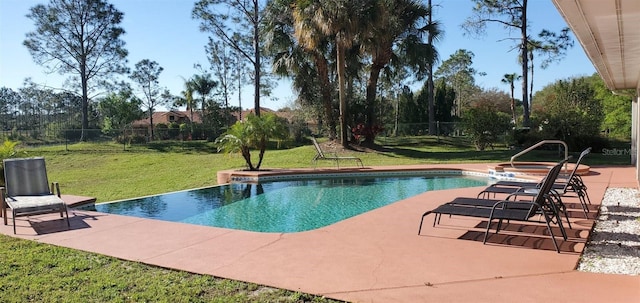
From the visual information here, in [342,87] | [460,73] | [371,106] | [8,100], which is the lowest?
[371,106]

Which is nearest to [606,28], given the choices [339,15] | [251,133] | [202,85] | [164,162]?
[251,133]

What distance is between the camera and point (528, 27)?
23422 millimetres

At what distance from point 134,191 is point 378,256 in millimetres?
9502

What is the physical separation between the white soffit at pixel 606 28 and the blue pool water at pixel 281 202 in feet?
14.3

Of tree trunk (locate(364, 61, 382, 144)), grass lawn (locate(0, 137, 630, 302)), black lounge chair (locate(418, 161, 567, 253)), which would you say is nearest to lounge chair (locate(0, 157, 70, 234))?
grass lawn (locate(0, 137, 630, 302))

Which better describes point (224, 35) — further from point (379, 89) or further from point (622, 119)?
point (622, 119)

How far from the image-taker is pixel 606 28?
12.3ft

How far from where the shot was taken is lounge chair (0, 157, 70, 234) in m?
6.25

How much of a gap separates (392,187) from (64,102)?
190ft

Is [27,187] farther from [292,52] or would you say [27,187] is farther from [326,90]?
[326,90]

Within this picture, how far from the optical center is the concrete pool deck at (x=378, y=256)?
3406 millimetres

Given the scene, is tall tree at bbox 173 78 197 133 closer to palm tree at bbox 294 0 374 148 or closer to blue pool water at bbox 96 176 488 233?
palm tree at bbox 294 0 374 148

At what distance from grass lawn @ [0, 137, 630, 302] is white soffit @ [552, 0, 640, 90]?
111 inches

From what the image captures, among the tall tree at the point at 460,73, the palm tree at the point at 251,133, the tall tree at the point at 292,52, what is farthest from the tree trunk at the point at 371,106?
the tall tree at the point at 460,73
